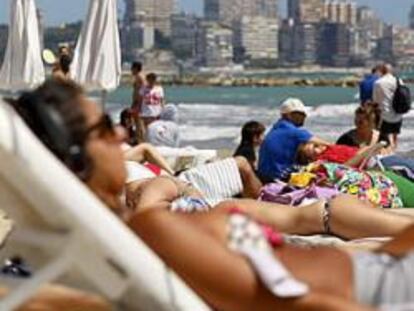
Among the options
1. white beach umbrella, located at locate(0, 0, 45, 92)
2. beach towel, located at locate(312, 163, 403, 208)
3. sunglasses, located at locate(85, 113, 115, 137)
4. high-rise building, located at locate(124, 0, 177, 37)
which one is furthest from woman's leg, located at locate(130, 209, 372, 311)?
high-rise building, located at locate(124, 0, 177, 37)

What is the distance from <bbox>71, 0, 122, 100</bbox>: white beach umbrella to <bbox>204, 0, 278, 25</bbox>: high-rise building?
100647mm

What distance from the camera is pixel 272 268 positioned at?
6.70 feet

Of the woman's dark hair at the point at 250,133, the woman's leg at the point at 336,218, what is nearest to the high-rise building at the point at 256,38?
the woman's dark hair at the point at 250,133

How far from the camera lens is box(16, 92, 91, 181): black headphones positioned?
1996 mm

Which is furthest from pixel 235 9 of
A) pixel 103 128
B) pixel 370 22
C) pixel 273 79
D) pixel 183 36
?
pixel 103 128

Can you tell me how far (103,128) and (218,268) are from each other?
34cm

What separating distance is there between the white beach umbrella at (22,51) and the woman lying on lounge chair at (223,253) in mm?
9460

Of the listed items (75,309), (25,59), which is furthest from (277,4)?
(75,309)

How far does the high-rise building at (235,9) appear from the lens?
115575 millimetres

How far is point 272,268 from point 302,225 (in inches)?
97.1

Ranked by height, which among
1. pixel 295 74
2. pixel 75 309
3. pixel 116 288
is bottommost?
pixel 295 74

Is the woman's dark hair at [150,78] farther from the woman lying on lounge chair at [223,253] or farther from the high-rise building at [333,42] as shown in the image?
the high-rise building at [333,42]

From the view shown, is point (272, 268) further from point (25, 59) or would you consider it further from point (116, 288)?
point (25, 59)

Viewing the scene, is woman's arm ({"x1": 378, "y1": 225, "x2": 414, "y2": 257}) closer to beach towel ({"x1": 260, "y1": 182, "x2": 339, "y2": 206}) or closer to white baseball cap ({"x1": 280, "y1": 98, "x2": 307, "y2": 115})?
beach towel ({"x1": 260, "y1": 182, "x2": 339, "y2": 206})
